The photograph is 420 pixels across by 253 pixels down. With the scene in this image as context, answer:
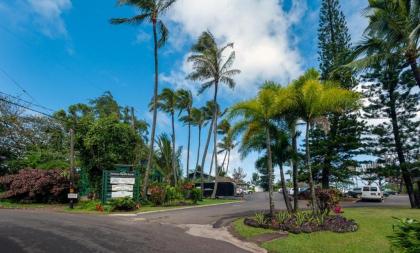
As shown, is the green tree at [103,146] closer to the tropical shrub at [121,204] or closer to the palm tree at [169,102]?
the tropical shrub at [121,204]

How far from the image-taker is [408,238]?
5.85 metres

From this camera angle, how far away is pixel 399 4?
13.8 metres

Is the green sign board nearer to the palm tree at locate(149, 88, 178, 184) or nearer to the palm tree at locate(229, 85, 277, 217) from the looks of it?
the palm tree at locate(229, 85, 277, 217)

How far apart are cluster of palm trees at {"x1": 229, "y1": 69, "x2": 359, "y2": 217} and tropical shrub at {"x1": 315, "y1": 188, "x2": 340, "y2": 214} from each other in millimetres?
651

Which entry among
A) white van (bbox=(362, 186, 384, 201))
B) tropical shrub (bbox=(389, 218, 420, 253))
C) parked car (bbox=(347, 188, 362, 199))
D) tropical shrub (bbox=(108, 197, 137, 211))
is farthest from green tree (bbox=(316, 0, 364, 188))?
tropical shrub (bbox=(389, 218, 420, 253))

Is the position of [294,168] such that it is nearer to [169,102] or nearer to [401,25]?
[401,25]

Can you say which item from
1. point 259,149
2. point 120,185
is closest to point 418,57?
point 259,149

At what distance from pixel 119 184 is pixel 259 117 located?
420 inches

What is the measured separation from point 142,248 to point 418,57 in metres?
13.0

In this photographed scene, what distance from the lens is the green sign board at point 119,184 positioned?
20.4 meters

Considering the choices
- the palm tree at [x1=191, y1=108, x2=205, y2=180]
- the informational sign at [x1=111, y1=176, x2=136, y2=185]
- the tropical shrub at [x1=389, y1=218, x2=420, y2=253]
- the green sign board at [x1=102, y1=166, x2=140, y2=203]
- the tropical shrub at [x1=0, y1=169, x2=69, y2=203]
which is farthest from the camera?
the palm tree at [x1=191, y1=108, x2=205, y2=180]

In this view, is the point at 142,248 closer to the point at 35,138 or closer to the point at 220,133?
the point at 35,138

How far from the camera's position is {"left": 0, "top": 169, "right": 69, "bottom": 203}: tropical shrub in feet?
74.8

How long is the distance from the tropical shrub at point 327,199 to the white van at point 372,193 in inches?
837
